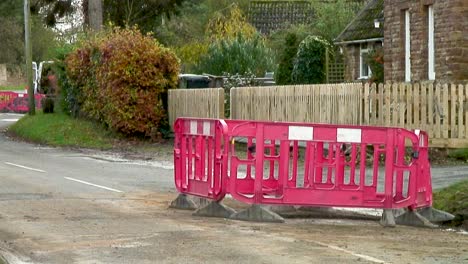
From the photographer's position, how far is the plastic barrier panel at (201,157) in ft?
46.9

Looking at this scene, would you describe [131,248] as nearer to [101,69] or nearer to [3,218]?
[3,218]

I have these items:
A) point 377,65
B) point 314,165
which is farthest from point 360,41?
point 314,165

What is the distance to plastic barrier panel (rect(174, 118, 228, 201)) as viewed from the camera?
14.3 m

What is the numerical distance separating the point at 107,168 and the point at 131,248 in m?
12.7

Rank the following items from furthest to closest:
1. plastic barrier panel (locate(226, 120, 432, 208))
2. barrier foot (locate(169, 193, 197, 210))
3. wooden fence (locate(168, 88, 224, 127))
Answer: wooden fence (locate(168, 88, 224, 127)) < barrier foot (locate(169, 193, 197, 210)) < plastic barrier panel (locate(226, 120, 432, 208))

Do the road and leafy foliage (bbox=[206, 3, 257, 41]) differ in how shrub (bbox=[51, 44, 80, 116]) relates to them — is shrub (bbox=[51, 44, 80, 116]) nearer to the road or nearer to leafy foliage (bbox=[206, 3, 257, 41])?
leafy foliage (bbox=[206, 3, 257, 41])

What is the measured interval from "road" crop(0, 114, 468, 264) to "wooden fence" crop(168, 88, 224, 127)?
40.6 ft

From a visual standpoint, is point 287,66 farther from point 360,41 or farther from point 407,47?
point 407,47

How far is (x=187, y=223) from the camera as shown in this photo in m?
13.8

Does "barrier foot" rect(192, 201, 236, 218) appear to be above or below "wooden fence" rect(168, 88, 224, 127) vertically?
below

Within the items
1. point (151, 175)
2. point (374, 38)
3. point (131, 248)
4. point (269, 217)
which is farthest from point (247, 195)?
point (374, 38)

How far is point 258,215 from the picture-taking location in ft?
46.4

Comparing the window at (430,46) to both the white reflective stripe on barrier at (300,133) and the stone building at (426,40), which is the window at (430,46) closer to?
the stone building at (426,40)

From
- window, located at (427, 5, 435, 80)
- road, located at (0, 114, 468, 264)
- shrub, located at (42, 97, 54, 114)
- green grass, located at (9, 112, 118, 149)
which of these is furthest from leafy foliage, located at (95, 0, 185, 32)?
road, located at (0, 114, 468, 264)
